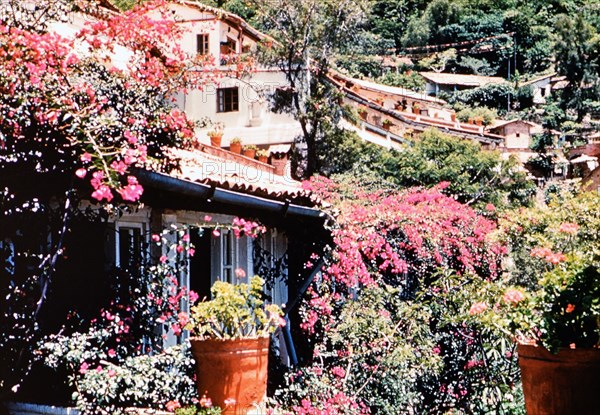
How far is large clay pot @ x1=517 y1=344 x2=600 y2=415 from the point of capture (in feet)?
17.5

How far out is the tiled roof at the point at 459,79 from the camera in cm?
8931

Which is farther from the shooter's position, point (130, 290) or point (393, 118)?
point (393, 118)

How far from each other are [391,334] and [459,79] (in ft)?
278

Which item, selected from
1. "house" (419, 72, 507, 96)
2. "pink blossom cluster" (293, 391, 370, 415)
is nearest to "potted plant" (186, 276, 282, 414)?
"pink blossom cluster" (293, 391, 370, 415)

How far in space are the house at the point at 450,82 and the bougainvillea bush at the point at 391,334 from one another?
7895cm

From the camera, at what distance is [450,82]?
90.0 metres

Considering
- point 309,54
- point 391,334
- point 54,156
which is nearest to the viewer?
point 54,156

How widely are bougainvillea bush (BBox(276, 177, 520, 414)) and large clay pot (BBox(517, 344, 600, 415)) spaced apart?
228 cm

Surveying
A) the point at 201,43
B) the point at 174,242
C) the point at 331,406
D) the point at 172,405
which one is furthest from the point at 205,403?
the point at 201,43

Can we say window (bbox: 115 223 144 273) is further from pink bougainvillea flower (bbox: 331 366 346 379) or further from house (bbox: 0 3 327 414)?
pink bougainvillea flower (bbox: 331 366 346 379)

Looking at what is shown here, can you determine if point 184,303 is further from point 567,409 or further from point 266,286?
point 567,409

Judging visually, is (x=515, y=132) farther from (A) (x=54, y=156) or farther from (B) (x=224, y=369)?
(A) (x=54, y=156)

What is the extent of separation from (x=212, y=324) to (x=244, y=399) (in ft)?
2.55

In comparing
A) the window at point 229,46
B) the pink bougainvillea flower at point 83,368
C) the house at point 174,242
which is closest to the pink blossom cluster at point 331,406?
the house at point 174,242
